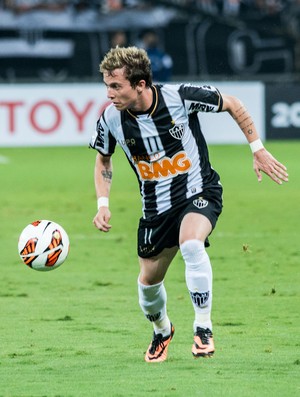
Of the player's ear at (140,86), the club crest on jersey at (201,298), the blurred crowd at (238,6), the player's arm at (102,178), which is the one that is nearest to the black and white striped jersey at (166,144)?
the player's ear at (140,86)

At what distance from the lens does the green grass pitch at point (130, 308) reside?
20.1 feet

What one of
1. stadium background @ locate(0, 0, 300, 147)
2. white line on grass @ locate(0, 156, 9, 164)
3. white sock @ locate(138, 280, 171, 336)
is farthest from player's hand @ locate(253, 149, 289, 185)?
stadium background @ locate(0, 0, 300, 147)

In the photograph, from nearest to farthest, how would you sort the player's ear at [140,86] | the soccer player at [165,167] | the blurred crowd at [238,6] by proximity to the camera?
the player's ear at [140,86] → the soccer player at [165,167] → the blurred crowd at [238,6]

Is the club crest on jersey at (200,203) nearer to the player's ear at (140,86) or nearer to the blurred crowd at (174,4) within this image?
the player's ear at (140,86)

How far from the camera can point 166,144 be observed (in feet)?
22.6

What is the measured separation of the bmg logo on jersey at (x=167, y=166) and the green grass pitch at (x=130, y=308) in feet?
3.67

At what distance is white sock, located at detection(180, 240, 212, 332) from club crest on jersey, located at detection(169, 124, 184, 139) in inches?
27.5

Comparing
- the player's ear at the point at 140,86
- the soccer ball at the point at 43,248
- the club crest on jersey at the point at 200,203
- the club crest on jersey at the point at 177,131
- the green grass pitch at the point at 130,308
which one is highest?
the player's ear at the point at 140,86

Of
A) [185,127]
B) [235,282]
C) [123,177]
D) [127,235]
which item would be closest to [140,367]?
[185,127]

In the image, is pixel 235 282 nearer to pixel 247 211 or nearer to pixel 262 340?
pixel 262 340

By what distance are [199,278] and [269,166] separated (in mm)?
776

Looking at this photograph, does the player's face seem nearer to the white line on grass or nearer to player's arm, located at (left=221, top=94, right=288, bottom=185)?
player's arm, located at (left=221, top=94, right=288, bottom=185)

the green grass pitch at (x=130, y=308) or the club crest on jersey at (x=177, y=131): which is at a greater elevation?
the club crest on jersey at (x=177, y=131)

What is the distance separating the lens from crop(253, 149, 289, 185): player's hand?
21.8ft
